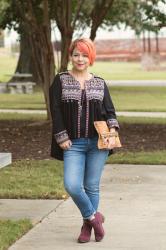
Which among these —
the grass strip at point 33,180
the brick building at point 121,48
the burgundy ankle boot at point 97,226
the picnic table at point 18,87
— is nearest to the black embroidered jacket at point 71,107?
the burgundy ankle boot at point 97,226

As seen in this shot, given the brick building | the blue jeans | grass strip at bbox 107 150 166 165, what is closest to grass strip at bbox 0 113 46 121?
grass strip at bbox 107 150 166 165

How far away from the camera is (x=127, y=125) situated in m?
16.2

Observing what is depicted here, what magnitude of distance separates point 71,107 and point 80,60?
40cm

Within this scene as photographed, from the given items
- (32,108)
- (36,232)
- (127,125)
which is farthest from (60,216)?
(32,108)

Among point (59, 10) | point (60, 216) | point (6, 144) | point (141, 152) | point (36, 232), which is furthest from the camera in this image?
point (59, 10)

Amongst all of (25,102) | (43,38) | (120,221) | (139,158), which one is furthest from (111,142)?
(25,102)

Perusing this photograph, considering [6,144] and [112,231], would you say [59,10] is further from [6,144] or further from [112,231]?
[112,231]

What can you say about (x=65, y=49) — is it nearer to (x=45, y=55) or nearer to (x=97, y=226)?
(x=45, y=55)

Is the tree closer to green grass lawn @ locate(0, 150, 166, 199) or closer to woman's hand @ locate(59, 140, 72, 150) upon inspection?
green grass lawn @ locate(0, 150, 166, 199)

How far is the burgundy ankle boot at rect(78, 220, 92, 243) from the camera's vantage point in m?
6.04

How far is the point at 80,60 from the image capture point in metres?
5.88

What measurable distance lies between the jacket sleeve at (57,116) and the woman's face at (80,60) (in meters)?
0.21

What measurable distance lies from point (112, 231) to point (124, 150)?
18.4 feet

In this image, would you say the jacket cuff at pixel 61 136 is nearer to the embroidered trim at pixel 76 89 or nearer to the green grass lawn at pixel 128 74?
the embroidered trim at pixel 76 89
